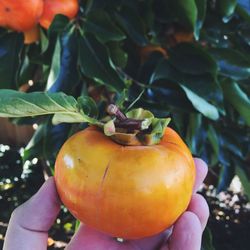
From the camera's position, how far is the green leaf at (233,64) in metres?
0.94

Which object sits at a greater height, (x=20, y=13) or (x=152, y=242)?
(x=20, y=13)

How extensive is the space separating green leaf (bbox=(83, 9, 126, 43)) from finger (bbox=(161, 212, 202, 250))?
0.37m

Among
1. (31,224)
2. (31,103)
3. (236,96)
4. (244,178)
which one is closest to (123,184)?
(31,103)

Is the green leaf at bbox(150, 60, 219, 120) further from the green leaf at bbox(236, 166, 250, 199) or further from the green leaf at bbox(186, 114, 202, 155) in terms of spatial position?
the green leaf at bbox(236, 166, 250, 199)

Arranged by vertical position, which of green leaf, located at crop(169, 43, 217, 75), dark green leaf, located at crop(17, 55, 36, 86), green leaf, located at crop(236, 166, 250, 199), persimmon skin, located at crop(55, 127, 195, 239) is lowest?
green leaf, located at crop(236, 166, 250, 199)

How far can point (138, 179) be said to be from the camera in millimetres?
473

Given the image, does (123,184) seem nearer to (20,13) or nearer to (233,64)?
(20,13)

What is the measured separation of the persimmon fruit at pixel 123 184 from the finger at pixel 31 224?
0.12 metres

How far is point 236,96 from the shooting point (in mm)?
973

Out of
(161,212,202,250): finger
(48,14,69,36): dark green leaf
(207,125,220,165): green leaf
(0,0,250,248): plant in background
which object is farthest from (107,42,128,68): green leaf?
(161,212,202,250): finger

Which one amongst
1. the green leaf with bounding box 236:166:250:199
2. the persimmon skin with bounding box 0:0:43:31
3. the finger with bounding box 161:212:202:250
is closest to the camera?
the finger with bounding box 161:212:202:250

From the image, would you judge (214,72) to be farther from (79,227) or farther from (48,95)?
(48,95)

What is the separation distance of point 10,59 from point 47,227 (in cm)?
34

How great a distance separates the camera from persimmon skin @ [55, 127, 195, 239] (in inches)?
18.7
